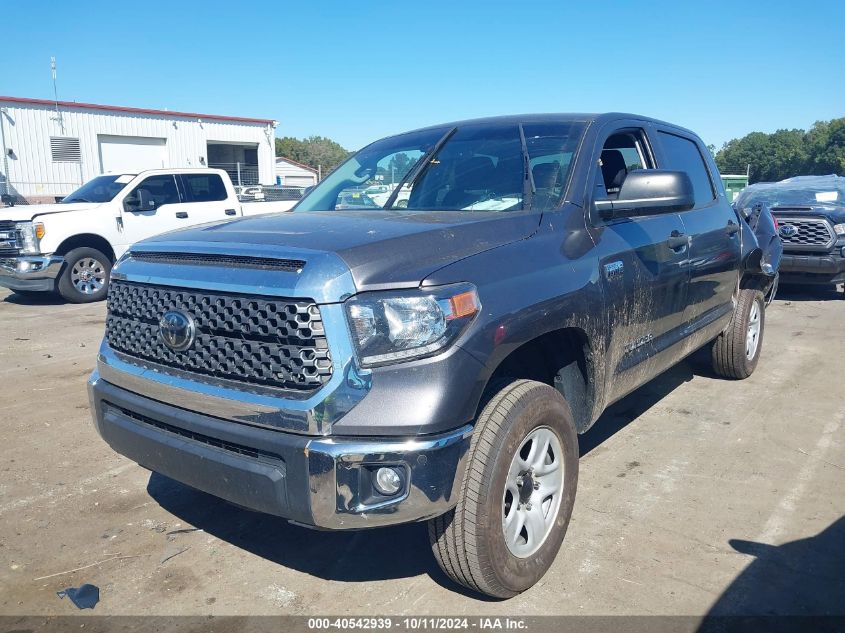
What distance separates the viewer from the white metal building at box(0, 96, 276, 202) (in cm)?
2309

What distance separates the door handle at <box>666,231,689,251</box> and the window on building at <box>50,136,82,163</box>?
81.9 ft

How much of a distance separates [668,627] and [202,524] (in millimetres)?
2212

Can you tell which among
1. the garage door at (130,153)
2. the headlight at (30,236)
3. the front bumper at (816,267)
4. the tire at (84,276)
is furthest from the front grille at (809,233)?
the garage door at (130,153)

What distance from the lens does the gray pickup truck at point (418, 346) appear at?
2.33 meters

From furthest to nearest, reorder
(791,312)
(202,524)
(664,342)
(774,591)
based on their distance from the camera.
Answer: (791,312) < (664,342) < (202,524) < (774,591)

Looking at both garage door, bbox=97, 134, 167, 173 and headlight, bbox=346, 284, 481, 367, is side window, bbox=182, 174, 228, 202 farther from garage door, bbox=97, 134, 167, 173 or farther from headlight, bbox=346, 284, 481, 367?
garage door, bbox=97, 134, 167, 173

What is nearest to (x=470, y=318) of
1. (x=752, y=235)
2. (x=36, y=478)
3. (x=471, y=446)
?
(x=471, y=446)

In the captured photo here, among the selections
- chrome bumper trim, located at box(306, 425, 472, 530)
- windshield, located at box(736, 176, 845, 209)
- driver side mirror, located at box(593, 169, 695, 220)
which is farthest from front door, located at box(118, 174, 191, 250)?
chrome bumper trim, located at box(306, 425, 472, 530)

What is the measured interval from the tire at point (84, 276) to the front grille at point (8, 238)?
2.28 ft

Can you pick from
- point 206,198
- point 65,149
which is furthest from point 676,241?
point 65,149

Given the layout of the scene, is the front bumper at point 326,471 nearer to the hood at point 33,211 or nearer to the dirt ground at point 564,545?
the dirt ground at point 564,545

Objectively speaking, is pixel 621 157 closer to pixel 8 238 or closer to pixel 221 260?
pixel 221 260

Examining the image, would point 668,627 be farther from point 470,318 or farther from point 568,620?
point 470,318

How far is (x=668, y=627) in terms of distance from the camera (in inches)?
104
